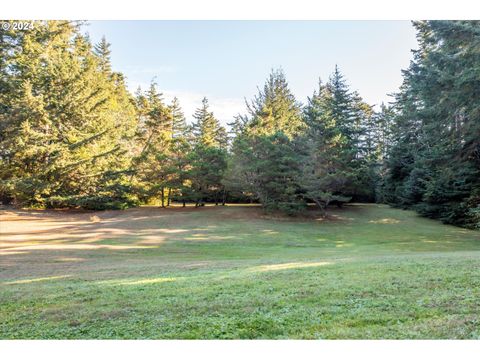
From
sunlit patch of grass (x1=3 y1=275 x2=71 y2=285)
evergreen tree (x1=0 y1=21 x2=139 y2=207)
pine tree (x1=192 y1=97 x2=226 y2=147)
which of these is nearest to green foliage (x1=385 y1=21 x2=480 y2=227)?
sunlit patch of grass (x1=3 y1=275 x2=71 y2=285)

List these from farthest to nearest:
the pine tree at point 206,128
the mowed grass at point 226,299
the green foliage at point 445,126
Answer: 1. the pine tree at point 206,128
2. the green foliage at point 445,126
3. the mowed grass at point 226,299

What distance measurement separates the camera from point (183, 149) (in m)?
20.9

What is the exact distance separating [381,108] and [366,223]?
15926 mm

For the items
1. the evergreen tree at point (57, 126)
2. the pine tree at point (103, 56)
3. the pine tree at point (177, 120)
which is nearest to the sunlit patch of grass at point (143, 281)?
the evergreen tree at point (57, 126)

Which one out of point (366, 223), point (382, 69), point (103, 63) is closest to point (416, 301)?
point (382, 69)

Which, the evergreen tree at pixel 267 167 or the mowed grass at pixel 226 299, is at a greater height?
the evergreen tree at pixel 267 167

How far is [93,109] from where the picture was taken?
2148 cm

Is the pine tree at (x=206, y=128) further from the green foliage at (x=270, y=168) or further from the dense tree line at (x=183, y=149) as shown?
the green foliage at (x=270, y=168)

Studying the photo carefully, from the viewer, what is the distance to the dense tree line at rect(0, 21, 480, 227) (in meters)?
17.4

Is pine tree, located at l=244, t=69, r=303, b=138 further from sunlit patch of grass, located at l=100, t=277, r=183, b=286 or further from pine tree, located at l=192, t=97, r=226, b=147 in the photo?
sunlit patch of grass, located at l=100, t=277, r=183, b=286

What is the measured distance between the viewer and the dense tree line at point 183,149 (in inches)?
683

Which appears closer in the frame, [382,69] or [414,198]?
[382,69]

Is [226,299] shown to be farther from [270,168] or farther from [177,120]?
[177,120]
